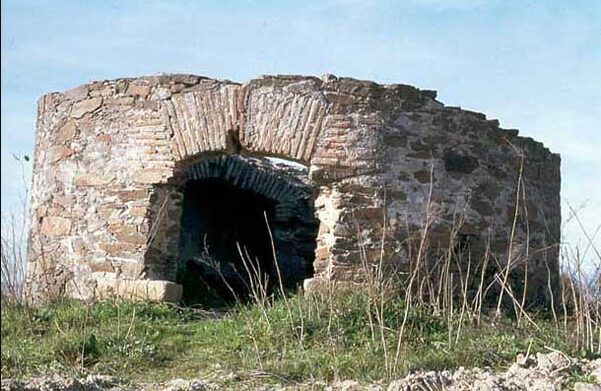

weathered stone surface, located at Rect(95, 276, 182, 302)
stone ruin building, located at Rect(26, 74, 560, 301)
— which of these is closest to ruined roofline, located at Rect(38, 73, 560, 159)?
stone ruin building, located at Rect(26, 74, 560, 301)

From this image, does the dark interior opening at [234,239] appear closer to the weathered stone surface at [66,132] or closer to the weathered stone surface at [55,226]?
the weathered stone surface at [55,226]

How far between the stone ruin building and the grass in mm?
548

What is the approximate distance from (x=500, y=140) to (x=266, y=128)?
2.22 meters

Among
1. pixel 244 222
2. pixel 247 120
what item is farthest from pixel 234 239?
pixel 247 120

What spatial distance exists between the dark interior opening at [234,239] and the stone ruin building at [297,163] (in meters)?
1.57

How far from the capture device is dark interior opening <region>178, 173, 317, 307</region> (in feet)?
30.9

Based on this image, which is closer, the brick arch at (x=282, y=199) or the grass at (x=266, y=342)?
the grass at (x=266, y=342)

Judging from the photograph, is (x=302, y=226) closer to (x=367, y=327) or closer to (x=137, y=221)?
(x=137, y=221)

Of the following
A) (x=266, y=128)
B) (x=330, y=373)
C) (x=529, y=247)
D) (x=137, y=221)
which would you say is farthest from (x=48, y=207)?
(x=529, y=247)

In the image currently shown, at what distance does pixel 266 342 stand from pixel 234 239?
4697 mm

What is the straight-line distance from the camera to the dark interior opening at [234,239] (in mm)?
9406

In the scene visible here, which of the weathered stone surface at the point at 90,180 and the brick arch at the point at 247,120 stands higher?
the brick arch at the point at 247,120

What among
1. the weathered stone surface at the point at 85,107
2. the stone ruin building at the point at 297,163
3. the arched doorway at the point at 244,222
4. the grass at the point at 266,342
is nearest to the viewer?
the grass at the point at 266,342

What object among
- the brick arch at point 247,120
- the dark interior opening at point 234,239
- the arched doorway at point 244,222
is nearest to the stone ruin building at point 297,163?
the brick arch at point 247,120
